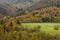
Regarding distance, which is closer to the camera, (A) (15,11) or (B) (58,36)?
(B) (58,36)

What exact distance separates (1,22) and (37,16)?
3.86 feet

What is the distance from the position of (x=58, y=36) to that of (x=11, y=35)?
146 centimetres

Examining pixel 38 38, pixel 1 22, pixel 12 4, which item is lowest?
pixel 38 38

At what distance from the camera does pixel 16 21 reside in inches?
253

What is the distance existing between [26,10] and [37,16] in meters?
0.42

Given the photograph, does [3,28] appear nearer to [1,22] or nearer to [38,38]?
[1,22]

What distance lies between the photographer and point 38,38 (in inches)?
246

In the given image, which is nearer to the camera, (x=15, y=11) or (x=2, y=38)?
(x=2, y=38)

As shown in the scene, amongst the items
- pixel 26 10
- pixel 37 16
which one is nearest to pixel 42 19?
pixel 37 16

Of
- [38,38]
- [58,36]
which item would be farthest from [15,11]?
[58,36]

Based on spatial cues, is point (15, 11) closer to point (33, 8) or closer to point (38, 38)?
point (33, 8)

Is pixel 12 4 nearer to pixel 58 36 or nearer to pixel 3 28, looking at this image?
pixel 3 28

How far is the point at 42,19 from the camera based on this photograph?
21.5 ft

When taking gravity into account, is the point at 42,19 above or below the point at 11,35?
above
